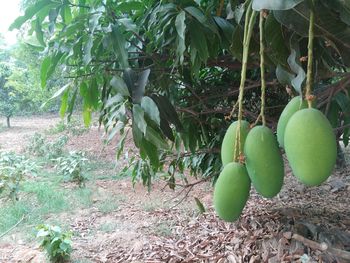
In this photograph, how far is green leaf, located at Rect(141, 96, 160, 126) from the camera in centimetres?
99

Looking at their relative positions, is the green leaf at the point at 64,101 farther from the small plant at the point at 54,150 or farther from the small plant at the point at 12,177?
the small plant at the point at 54,150

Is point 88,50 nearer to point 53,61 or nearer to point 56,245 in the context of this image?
point 53,61

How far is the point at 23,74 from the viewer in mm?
10297

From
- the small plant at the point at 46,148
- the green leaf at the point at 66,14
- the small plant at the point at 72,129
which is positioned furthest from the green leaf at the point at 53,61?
the small plant at the point at 72,129

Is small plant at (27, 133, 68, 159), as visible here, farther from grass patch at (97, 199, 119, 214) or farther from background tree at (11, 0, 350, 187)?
background tree at (11, 0, 350, 187)

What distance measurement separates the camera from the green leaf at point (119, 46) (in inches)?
45.4

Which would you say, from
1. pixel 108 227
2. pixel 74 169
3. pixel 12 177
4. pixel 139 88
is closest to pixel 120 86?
pixel 139 88

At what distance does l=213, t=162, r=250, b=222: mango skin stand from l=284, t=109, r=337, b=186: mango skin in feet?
0.30

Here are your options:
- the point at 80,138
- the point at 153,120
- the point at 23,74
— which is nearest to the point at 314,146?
the point at 153,120

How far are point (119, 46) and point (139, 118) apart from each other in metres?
0.31

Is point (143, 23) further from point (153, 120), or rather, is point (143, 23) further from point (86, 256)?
point (86, 256)

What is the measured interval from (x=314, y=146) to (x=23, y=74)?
1080cm

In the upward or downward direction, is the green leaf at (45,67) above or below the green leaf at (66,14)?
below

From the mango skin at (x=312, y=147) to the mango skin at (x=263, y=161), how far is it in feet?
0.17
